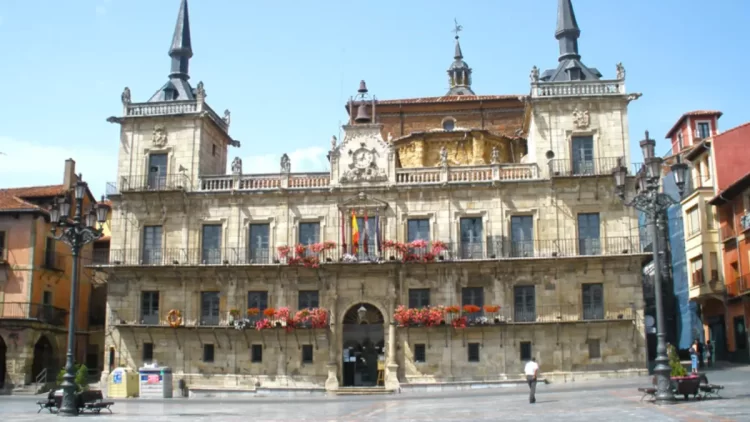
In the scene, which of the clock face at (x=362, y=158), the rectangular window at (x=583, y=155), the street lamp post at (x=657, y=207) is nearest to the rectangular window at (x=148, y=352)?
the clock face at (x=362, y=158)

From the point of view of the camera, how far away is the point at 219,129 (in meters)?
41.9

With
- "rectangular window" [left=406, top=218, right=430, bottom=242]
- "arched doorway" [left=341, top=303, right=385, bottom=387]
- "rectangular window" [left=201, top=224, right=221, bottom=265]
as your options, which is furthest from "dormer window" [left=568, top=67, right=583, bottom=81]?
"rectangular window" [left=201, top=224, right=221, bottom=265]

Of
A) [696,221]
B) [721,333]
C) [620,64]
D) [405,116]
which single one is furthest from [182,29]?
[721,333]

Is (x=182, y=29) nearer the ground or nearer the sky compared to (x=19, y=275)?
nearer the sky

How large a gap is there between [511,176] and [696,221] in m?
12.3

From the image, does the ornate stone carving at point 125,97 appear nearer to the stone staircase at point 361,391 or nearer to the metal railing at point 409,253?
the metal railing at point 409,253

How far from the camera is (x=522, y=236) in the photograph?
36469 mm

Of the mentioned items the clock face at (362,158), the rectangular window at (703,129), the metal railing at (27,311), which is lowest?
the metal railing at (27,311)

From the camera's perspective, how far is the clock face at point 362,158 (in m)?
37.7

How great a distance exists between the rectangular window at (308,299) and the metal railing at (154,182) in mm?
7650

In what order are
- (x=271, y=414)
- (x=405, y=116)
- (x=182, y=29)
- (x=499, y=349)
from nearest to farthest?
(x=271, y=414)
(x=499, y=349)
(x=182, y=29)
(x=405, y=116)

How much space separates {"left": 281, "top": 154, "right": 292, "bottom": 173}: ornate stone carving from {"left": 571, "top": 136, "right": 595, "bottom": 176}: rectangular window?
1331 centimetres

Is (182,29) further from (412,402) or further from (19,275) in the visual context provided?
(412,402)

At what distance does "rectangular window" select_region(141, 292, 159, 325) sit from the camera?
37750 millimetres
